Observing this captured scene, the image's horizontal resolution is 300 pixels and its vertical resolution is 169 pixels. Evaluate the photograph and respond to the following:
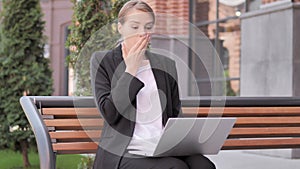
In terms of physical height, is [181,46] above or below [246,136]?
above

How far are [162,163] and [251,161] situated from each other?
13.8 feet

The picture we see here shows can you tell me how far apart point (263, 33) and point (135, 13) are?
16.8ft

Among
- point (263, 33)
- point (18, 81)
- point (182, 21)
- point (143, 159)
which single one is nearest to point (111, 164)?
point (143, 159)

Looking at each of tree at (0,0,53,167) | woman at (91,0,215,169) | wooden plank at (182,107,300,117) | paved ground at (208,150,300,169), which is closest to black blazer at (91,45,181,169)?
woman at (91,0,215,169)

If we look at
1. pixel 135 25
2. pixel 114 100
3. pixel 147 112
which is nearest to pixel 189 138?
pixel 147 112

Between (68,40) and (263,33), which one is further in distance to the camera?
(263,33)

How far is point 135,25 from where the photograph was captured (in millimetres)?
2918

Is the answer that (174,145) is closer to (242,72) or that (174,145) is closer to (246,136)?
(246,136)

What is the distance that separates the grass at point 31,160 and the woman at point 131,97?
3481 millimetres

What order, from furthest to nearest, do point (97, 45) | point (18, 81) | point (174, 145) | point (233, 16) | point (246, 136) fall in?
point (233, 16) → point (18, 81) → point (246, 136) → point (97, 45) → point (174, 145)

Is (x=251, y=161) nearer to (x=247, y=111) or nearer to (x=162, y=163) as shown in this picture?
(x=247, y=111)

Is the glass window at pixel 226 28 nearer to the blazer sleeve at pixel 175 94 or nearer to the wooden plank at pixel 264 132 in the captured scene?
A: the wooden plank at pixel 264 132

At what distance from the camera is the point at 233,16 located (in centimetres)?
1073

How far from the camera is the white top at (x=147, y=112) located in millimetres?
3004
